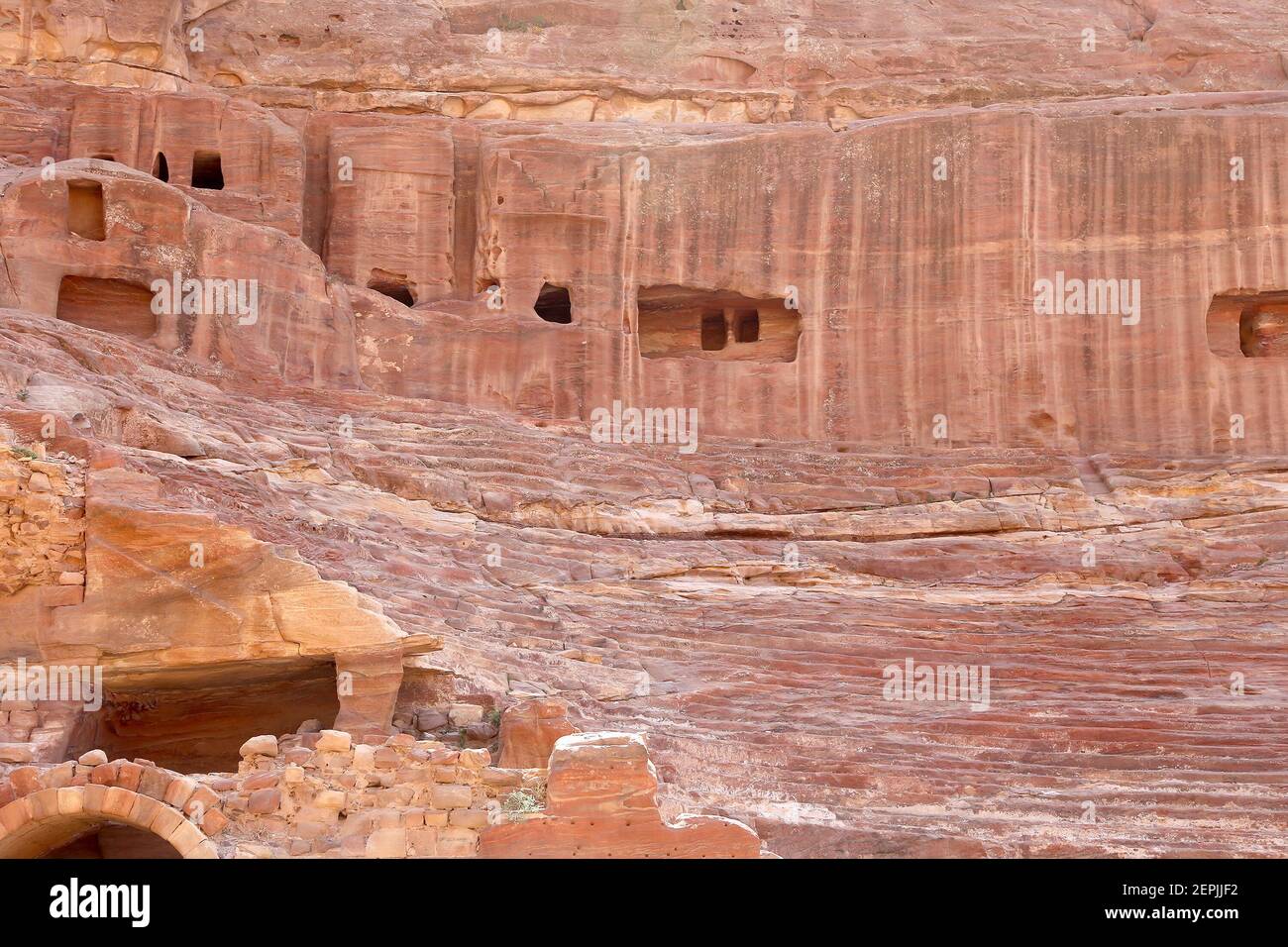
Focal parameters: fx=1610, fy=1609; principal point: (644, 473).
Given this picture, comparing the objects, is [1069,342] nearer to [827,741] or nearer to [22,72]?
[827,741]

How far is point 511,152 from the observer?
25.7 m

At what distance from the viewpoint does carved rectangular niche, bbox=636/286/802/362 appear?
25.5m

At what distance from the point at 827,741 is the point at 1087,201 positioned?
44.7 feet

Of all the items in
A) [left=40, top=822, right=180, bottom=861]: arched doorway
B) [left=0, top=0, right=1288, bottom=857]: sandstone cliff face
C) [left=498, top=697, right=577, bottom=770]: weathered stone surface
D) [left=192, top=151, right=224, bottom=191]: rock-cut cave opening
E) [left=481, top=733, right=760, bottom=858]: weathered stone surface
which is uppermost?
[left=192, top=151, right=224, bottom=191]: rock-cut cave opening

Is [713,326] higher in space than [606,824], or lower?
higher

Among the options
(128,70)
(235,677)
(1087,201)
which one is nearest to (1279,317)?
(1087,201)

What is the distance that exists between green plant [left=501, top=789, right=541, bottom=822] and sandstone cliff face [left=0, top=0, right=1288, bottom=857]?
0.08m

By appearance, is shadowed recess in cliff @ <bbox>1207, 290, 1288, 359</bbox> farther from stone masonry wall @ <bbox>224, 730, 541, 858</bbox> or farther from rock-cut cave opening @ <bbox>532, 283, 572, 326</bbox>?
stone masonry wall @ <bbox>224, 730, 541, 858</bbox>

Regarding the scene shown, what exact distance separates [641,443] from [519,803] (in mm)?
12643

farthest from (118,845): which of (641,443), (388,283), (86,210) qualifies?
(388,283)

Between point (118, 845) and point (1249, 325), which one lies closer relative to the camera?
point (118, 845)

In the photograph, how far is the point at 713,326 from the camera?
26672 mm

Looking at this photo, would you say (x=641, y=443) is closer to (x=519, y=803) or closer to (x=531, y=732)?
(x=531, y=732)

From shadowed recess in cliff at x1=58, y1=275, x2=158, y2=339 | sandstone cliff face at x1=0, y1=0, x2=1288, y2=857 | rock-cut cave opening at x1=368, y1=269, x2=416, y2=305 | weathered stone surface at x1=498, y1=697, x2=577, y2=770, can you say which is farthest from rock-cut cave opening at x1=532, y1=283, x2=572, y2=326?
weathered stone surface at x1=498, y1=697, x2=577, y2=770
